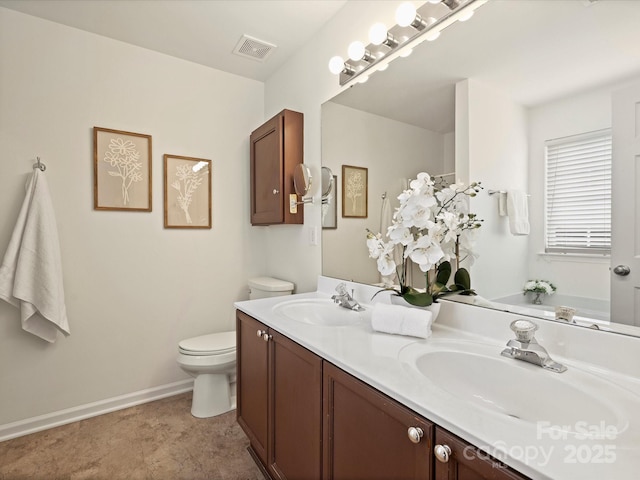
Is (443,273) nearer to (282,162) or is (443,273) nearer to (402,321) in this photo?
(402,321)

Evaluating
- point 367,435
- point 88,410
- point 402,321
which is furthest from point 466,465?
point 88,410

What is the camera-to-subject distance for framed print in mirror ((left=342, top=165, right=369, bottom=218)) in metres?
1.72

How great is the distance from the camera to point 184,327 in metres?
2.44

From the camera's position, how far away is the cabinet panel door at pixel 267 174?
219 cm

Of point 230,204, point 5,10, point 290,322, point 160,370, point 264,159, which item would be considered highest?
point 5,10

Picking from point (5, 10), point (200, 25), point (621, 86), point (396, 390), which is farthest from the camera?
point (200, 25)

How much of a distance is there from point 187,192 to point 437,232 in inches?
74.8

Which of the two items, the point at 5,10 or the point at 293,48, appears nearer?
the point at 5,10

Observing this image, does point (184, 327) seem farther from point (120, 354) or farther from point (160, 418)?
point (160, 418)

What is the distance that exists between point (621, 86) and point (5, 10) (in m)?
2.92

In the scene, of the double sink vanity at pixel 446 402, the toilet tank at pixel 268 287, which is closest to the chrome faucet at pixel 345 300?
the double sink vanity at pixel 446 402

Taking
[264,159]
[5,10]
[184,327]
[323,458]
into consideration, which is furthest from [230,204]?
[323,458]

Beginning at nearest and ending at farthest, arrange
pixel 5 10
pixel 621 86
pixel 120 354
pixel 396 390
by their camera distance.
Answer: pixel 396 390 < pixel 621 86 < pixel 5 10 < pixel 120 354

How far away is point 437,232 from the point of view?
3.96 ft
